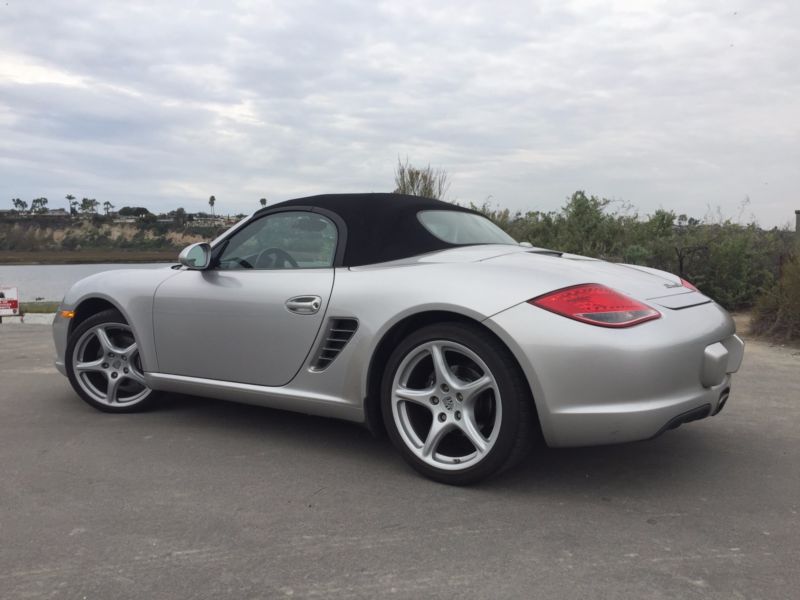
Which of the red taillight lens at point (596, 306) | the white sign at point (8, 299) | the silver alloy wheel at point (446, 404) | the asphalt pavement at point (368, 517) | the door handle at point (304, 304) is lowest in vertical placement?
the white sign at point (8, 299)

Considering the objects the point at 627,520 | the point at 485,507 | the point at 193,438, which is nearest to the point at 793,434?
the point at 627,520

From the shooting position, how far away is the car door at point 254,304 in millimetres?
3371

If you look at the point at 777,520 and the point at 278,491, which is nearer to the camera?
the point at 777,520

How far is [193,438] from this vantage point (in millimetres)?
3781

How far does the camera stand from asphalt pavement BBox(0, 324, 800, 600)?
2105 mm

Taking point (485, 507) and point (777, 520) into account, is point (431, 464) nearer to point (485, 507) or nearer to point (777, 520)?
point (485, 507)

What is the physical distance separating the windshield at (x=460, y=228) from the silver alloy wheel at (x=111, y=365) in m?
2.08

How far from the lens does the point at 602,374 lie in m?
2.59

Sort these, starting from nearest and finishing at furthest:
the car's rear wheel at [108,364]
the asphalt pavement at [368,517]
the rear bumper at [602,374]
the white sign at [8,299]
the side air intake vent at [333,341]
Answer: the asphalt pavement at [368,517], the rear bumper at [602,374], the side air intake vent at [333,341], the car's rear wheel at [108,364], the white sign at [8,299]

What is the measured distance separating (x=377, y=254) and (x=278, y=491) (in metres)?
1.22

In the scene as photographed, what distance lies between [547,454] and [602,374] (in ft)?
3.14

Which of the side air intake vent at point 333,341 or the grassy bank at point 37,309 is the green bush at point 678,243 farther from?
the grassy bank at point 37,309

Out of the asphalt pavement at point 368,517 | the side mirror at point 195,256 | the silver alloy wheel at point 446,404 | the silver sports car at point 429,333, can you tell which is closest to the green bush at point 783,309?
the asphalt pavement at point 368,517

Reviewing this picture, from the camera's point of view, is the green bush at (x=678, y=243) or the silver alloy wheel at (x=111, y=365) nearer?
the silver alloy wheel at (x=111, y=365)
